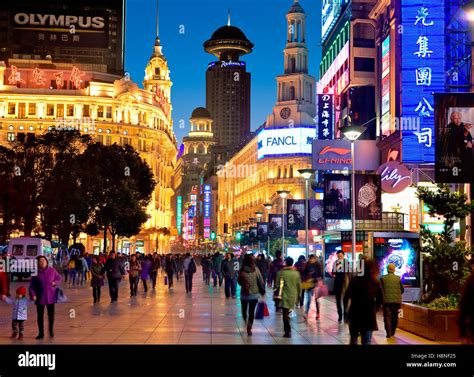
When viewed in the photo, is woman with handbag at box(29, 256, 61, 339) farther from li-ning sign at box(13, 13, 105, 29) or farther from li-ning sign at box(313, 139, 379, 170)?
li-ning sign at box(13, 13, 105, 29)

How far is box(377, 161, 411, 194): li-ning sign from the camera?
4109 cm

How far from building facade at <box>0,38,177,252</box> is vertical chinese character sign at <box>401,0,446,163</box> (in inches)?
3188

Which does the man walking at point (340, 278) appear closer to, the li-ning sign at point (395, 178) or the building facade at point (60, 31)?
the li-ning sign at point (395, 178)

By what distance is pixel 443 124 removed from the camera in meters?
21.4

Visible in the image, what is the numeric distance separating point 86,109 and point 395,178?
9909 centimetres

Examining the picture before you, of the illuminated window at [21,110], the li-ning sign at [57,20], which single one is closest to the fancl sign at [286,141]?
the illuminated window at [21,110]

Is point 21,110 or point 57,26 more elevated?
point 57,26

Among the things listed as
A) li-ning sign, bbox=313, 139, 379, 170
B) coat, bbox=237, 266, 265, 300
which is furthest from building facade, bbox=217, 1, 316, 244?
coat, bbox=237, 266, 265, 300

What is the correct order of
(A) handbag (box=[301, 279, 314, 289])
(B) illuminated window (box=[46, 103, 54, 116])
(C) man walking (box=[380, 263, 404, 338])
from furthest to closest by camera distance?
(B) illuminated window (box=[46, 103, 54, 116]), (A) handbag (box=[301, 279, 314, 289]), (C) man walking (box=[380, 263, 404, 338])

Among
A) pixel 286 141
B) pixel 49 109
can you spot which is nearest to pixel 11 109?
pixel 49 109

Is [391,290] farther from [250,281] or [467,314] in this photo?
[467,314]

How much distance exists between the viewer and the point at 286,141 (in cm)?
12069

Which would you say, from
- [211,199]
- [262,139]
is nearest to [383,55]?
[262,139]
